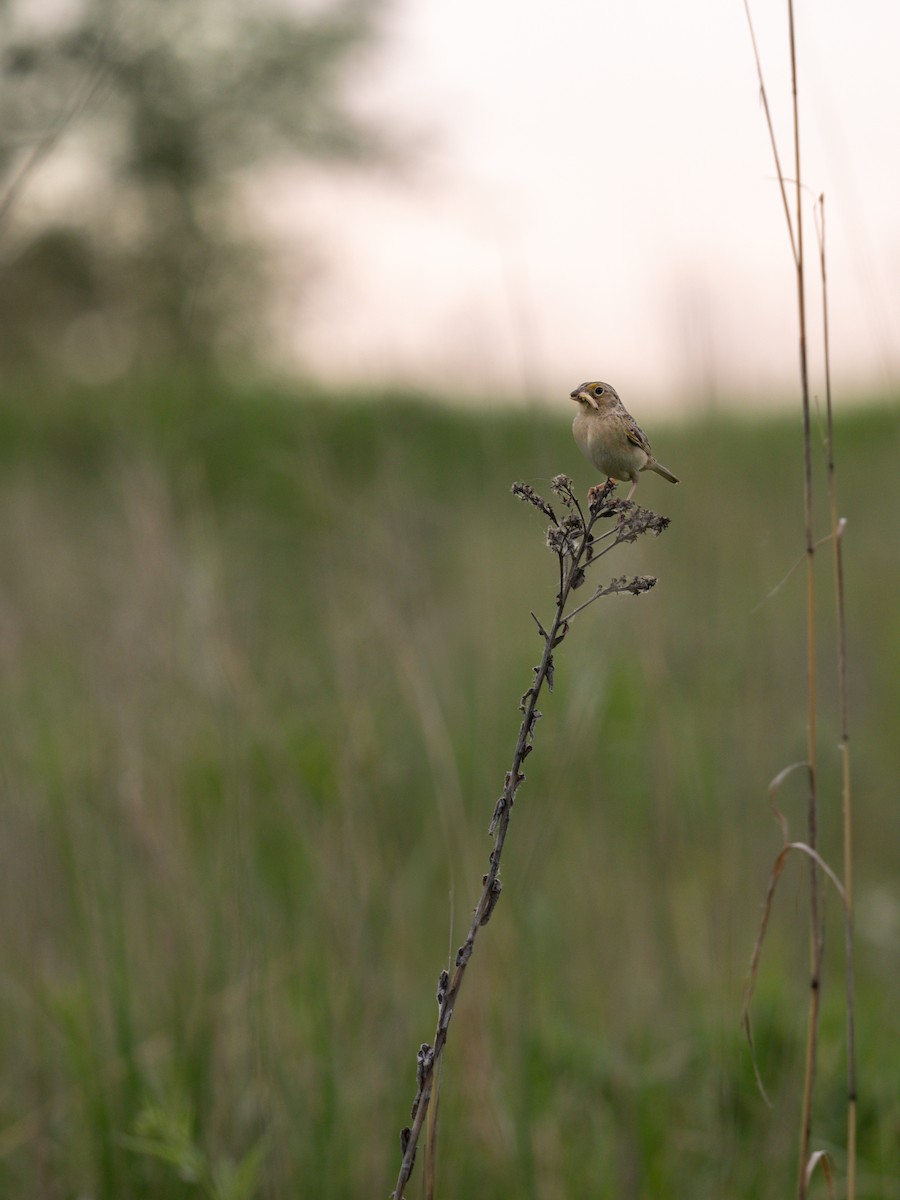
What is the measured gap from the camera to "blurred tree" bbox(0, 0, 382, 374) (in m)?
16.4

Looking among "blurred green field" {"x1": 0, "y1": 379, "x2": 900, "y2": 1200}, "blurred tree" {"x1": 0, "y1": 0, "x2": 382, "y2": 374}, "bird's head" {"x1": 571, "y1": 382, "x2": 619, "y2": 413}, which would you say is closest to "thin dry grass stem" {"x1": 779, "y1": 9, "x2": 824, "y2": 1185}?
"bird's head" {"x1": 571, "y1": 382, "x2": 619, "y2": 413}

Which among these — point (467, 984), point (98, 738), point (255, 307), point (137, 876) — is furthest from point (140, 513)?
point (255, 307)

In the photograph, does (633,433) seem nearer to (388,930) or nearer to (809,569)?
(809,569)

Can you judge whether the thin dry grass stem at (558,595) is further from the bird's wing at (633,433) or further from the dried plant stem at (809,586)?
the dried plant stem at (809,586)

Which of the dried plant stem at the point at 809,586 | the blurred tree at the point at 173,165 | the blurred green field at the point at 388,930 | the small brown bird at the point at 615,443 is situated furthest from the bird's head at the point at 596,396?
the blurred tree at the point at 173,165

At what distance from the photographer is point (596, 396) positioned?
38.2 inches

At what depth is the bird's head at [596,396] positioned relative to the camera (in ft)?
3.13

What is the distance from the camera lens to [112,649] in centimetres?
329

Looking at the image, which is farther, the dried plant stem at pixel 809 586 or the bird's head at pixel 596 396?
the dried plant stem at pixel 809 586

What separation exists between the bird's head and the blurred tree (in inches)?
600

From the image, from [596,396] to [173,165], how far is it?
19.8 metres

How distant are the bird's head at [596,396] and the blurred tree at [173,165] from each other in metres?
15.2

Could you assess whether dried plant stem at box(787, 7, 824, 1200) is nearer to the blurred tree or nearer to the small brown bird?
the small brown bird

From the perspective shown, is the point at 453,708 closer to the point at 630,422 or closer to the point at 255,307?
the point at 630,422
